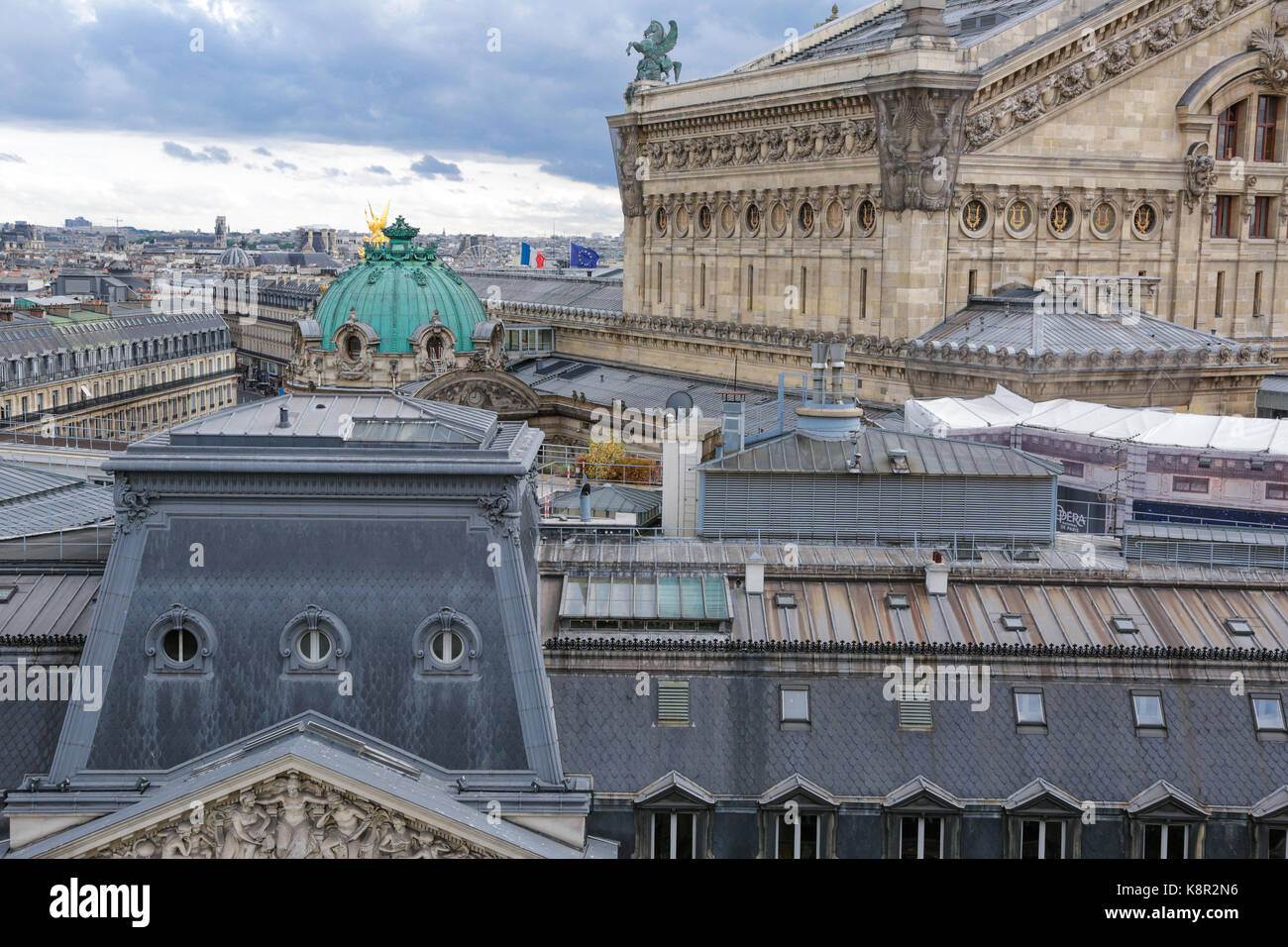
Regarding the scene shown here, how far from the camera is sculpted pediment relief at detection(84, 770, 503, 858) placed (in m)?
28.8

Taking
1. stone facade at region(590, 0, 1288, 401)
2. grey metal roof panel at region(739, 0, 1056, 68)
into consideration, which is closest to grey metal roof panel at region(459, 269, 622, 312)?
grey metal roof panel at region(739, 0, 1056, 68)

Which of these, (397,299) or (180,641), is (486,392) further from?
(180,641)

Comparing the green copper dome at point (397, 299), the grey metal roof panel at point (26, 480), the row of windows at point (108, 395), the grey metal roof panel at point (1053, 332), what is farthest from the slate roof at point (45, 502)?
the row of windows at point (108, 395)

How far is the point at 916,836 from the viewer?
31875 millimetres

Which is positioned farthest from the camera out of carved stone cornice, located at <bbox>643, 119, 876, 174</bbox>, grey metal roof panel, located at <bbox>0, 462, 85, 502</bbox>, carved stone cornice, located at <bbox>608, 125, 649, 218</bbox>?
carved stone cornice, located at <bbox>608, 125, 649, 218</bbox>

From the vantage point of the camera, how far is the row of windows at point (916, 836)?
31.6 m

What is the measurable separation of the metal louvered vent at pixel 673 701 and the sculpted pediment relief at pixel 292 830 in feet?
17.5

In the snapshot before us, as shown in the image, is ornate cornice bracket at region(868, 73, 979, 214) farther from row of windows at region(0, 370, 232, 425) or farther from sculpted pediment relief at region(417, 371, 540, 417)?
row of windows at region(0, 370, 232, 425)

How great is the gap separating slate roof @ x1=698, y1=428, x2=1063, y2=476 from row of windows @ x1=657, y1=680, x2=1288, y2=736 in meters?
12.1

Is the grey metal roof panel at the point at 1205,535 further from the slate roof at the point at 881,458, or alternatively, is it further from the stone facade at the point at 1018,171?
the stone facade at the point at 1018,171

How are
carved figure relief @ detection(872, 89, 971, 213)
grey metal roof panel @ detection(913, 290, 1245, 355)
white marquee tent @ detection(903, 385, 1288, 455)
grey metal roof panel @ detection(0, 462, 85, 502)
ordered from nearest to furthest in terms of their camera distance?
1. grey metal roof panel @ detection(0, 462, 85, 502)
2. white marquee tent @ detection(903, 385, 1288, 455)
3. grey metal roof panel @ detection(913, 290, 1245, 355)
4. carved figure relief @ detection(872, 89, 971, 213)

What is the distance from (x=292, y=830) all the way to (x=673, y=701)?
7966mm

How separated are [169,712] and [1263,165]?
213 feet

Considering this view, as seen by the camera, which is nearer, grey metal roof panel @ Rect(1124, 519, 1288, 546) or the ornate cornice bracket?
grey metal roof panel @ Rect(1124, 519, 1288, 546)
